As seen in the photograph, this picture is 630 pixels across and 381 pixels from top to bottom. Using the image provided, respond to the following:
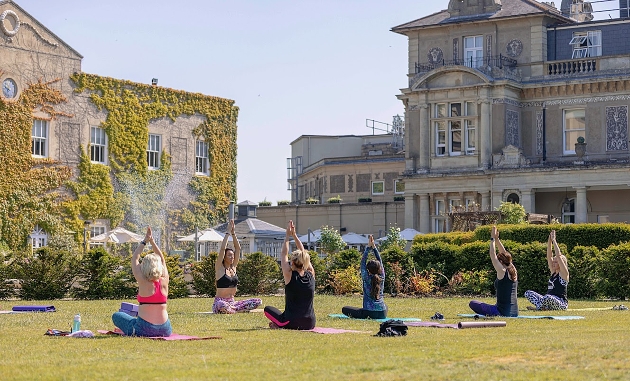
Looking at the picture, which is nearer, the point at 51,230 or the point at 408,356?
the point at 408,356

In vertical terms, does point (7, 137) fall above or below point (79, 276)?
above

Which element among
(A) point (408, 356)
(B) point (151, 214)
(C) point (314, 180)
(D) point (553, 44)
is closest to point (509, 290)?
(A) point (408, 356)

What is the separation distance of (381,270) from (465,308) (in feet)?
17.5

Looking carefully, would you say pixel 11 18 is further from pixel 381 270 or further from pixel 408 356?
pixel 408 356

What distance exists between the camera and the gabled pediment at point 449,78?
198ft

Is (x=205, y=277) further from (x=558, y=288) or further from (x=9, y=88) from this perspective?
(x=9, y=88)

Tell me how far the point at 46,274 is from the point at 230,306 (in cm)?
946

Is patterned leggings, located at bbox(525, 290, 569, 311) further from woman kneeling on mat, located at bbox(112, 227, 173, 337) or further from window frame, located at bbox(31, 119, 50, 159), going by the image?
window frame, located at bbox(31, 119, 50, 159)

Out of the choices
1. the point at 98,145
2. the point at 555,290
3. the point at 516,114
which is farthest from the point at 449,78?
the point at 555,290

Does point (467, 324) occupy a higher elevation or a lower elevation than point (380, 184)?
lower

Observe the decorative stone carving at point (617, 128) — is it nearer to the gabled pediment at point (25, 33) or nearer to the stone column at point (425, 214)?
the stone column at point (425, 214)

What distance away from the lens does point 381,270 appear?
2103 cm

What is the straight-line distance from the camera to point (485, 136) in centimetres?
6025

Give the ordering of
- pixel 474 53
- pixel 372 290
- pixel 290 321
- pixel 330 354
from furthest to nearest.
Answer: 1. pixel 474 53
2. pixel 372 290
3. pixel 290 321
4. pixel 330 354
